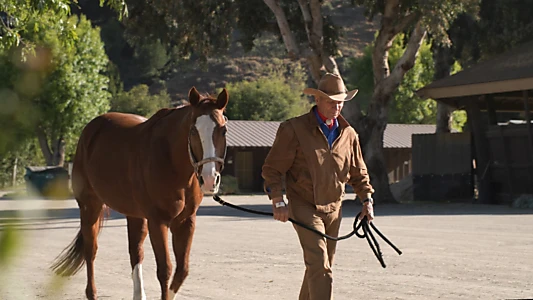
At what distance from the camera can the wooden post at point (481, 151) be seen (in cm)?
2783

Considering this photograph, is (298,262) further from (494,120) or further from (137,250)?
(494,120)

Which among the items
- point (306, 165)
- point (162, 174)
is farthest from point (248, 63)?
point (306, 165)

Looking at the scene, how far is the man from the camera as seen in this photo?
20.7 ft

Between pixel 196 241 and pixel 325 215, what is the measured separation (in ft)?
32.5

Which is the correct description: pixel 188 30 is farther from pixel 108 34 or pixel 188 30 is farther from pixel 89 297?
pixel 108 34

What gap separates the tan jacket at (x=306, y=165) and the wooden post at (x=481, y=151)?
22.3m

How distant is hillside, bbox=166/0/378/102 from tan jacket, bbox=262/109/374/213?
89.3 metres

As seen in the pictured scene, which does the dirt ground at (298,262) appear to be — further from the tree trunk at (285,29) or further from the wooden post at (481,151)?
the tree trunk at (285,29)

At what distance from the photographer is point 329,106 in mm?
6422

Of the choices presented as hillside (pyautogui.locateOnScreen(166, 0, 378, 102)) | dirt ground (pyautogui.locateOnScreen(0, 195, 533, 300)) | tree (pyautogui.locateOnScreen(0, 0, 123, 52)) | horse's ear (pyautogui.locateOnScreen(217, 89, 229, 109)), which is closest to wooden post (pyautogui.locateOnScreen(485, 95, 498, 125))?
dirt ground (pyautogui.locateOnScreen(0, 195, 533, 300))

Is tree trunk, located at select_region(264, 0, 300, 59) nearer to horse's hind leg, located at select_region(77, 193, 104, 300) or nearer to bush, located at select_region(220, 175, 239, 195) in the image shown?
bush, located at select_region(220, 175, 239, 195)

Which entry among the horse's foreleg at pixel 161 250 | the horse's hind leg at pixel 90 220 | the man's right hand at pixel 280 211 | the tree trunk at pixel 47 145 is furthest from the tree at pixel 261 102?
the man's right hand at pixel 280 211

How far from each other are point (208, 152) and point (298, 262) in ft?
17.8

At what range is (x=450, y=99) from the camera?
28781mm
